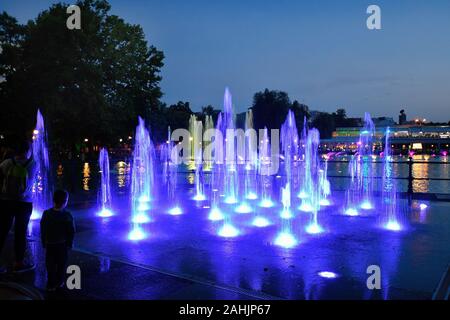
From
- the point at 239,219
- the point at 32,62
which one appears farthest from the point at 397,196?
the point at 32,62

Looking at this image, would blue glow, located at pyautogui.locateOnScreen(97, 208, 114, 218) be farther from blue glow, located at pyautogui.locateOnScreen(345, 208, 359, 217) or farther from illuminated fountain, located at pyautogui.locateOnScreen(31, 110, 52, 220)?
blue glow, located at pyautogui.locateOnScreen(345, 208, 359, 217)

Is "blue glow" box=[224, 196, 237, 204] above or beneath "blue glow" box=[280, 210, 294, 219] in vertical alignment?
above

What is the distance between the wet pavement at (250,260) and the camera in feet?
15.0

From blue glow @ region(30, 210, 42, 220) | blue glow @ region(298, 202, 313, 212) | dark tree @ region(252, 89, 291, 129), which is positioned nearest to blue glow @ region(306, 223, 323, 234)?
blue glow @ region(298, 202, 313, 212)

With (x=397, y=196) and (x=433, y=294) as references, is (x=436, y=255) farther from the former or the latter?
(x=397, y=196)

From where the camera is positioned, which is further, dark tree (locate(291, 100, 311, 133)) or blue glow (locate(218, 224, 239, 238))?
dark tree (locate(291, 100, 311, 133))

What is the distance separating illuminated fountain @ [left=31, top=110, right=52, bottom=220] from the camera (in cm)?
1045

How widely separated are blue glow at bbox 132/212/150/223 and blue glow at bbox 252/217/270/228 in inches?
95.8

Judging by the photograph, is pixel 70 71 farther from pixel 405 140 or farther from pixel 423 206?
pixel 405 140

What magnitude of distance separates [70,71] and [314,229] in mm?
17635

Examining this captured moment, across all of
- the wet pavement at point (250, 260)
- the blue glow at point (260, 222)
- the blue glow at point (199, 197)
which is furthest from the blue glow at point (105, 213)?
the blue glow at point (260, 222)

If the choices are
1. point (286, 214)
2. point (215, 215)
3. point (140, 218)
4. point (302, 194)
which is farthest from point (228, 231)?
point (302, 194)

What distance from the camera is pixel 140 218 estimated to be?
9.42 metres

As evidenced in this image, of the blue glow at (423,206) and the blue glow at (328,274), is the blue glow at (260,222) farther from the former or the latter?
the blue glow at (423,206)
